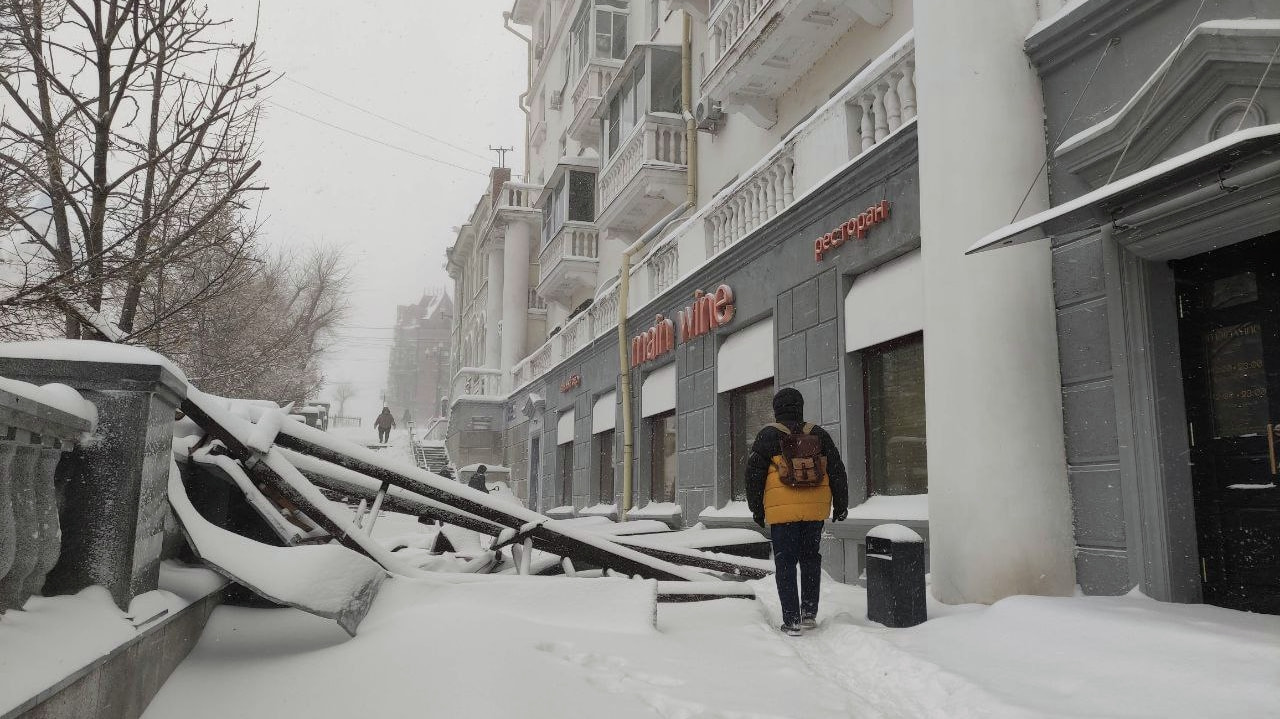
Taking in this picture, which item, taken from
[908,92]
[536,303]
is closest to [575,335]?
[536,303]

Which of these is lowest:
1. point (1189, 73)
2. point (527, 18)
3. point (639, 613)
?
point (639, 613)

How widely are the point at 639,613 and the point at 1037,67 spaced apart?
521 centimetres

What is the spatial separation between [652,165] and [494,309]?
61.1 feet

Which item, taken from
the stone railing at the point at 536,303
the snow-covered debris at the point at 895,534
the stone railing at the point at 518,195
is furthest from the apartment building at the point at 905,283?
the stone railing at the point at 518,195

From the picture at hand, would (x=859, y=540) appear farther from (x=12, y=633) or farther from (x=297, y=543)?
(x=12, y=633)

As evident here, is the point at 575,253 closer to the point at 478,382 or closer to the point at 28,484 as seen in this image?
the point at 478,382

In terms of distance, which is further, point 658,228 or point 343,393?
point 343,393

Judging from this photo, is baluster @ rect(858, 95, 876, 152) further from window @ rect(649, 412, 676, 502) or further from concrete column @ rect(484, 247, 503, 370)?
concrete column @ rect(484, 247, 503, 370)

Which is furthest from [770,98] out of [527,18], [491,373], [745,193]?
[527,18]

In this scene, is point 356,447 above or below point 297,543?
above

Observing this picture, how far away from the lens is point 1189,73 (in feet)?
18.2

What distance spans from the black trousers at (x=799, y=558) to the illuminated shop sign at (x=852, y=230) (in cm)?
395

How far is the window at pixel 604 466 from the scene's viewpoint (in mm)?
18172

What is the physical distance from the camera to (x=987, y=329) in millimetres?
6477
